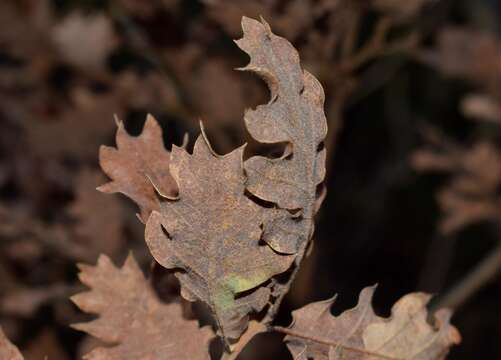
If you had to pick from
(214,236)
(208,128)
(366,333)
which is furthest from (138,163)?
(208,128)

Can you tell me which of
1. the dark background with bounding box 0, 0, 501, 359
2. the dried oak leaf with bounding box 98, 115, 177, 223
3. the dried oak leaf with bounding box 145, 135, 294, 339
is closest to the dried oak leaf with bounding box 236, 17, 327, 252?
the dried oak leaf with bounding box 145, 135, 294, 339

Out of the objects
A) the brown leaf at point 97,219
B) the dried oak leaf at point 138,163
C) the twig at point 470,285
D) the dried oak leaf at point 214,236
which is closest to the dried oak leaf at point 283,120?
the dried oak leaf at point 214,236

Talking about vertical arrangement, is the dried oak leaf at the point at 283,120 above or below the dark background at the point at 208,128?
above

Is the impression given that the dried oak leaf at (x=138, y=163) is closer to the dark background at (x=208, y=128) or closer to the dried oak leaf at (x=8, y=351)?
the dried oak leaf at (x=8, y=351)

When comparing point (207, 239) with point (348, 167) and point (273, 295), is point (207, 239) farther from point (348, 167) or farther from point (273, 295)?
point (348, 167)

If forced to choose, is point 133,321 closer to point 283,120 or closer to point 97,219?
point 283,120
